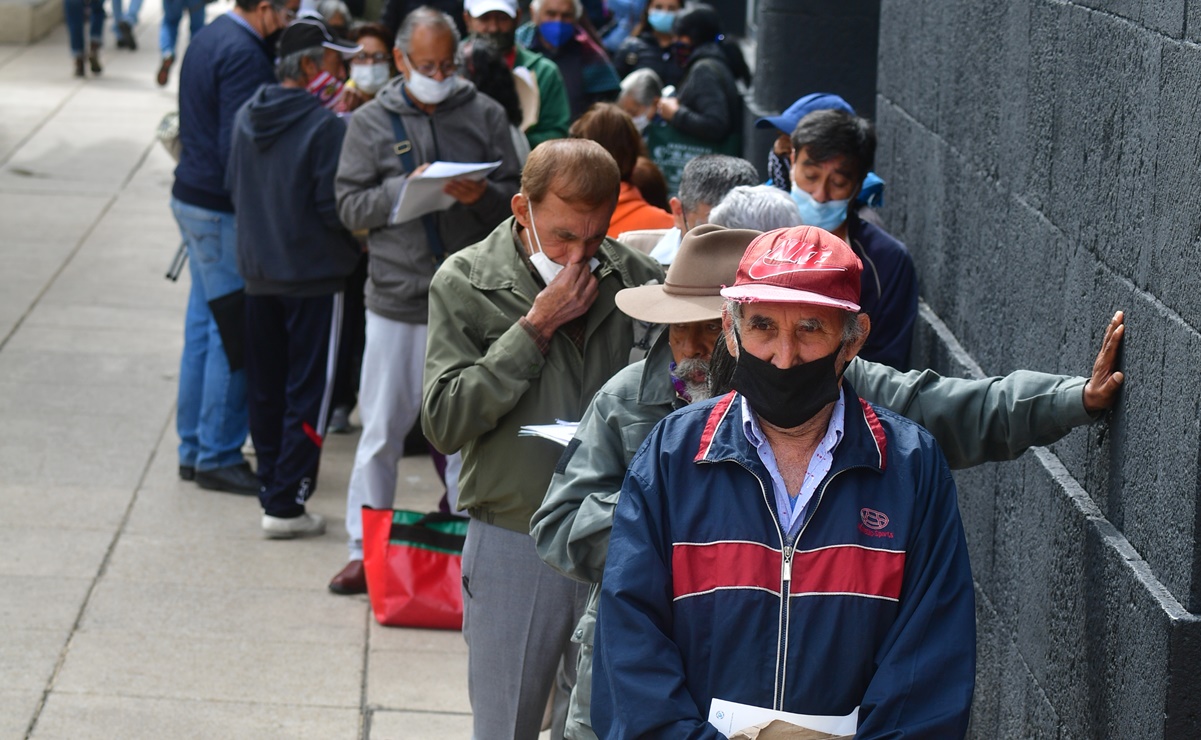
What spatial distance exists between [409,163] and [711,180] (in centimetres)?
187

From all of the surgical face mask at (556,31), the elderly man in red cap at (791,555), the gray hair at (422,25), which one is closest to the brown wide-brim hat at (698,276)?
the elderly man in red cap at (791,555)

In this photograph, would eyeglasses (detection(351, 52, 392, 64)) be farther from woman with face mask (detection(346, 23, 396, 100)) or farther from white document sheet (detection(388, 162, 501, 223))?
white document sheet (detection(388, 162, 501, 223))

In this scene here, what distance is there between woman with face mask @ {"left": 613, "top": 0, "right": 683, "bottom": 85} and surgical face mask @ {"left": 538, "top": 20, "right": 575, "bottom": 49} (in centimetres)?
117

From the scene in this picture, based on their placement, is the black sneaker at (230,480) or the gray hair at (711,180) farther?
the black sneaker at (230,480)

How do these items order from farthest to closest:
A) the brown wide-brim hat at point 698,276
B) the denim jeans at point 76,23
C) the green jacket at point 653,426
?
the denim jeans at point 76,23 → the brown wide-brim hat at point 698,276 → the green jacket at point 653,426

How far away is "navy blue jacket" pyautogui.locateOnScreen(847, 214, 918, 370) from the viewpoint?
4633 millimetres

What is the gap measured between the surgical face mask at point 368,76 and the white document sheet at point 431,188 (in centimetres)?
191

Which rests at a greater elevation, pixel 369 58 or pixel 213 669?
pixel 369 58

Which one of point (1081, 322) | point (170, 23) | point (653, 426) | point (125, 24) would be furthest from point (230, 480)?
point (125, 24)

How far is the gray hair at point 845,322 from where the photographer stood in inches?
109

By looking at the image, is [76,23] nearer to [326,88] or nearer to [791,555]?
[326,88]

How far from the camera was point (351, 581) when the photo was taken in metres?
6.33

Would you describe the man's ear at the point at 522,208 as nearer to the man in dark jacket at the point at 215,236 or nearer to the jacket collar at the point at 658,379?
the jacket collar at the point at 658,379

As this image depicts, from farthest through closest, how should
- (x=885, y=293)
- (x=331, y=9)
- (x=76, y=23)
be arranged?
(x=76, y=23) → (x=331, y=9) → (x=885, y=293)
